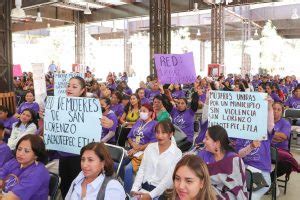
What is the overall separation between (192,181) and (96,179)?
1.04m

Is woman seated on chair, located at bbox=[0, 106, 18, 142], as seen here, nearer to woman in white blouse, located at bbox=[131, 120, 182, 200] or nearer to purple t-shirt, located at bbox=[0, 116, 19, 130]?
purple t-shirt, located at bbox=[0, 116, 19, 130]

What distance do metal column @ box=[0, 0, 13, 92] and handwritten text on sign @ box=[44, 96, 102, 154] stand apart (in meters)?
7.39

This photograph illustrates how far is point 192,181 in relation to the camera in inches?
106

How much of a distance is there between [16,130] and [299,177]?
17.0 feet

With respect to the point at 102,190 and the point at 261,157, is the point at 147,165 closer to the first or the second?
the point at 102,190

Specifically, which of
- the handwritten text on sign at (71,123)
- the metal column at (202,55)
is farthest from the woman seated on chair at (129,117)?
the metal column at (202,55)

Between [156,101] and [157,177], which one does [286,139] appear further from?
[157,177]

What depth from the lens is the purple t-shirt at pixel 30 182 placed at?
3.45m

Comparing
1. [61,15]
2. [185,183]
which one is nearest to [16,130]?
[185,183]

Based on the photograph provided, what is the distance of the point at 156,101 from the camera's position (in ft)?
23.3

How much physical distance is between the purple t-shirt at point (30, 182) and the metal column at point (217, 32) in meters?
17.8

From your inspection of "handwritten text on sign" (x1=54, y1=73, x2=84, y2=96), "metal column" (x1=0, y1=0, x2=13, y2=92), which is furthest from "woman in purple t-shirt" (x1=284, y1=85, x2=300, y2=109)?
"metal column" (x1=0, y1=0, x2=13, y2=92)

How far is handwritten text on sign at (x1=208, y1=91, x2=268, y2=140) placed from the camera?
4.77 m

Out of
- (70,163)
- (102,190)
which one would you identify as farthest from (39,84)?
(102,190)
